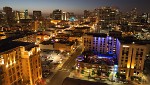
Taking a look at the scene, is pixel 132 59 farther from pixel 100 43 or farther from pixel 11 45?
pixel 11 45

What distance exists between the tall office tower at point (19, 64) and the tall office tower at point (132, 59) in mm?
36441

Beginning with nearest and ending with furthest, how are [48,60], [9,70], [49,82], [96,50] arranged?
1. [9,70]
2. [49,82]
3. [48,60]
4. [96,50]

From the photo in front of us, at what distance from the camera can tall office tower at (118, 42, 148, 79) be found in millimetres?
63531

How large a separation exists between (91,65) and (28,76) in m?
30.7

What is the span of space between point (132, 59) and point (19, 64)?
46.1 meters

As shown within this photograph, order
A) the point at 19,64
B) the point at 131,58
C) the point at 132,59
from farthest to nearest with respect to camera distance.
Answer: the point at 131,58 → the point at 132,59 → the point at 19,64

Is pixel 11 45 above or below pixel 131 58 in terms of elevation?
→ above

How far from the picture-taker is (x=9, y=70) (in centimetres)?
4525

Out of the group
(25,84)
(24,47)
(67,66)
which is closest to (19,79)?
(25,84)

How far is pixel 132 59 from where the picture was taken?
6481 cm

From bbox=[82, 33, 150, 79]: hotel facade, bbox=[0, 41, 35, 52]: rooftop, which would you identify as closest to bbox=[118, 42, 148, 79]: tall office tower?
bbox=[82, 33, 150, 79]: hotel facade

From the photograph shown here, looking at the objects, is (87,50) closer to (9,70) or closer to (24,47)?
(24,47)

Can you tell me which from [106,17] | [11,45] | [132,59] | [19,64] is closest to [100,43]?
[132,59]

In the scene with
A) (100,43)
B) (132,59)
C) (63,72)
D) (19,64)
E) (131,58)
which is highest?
(100,43)
